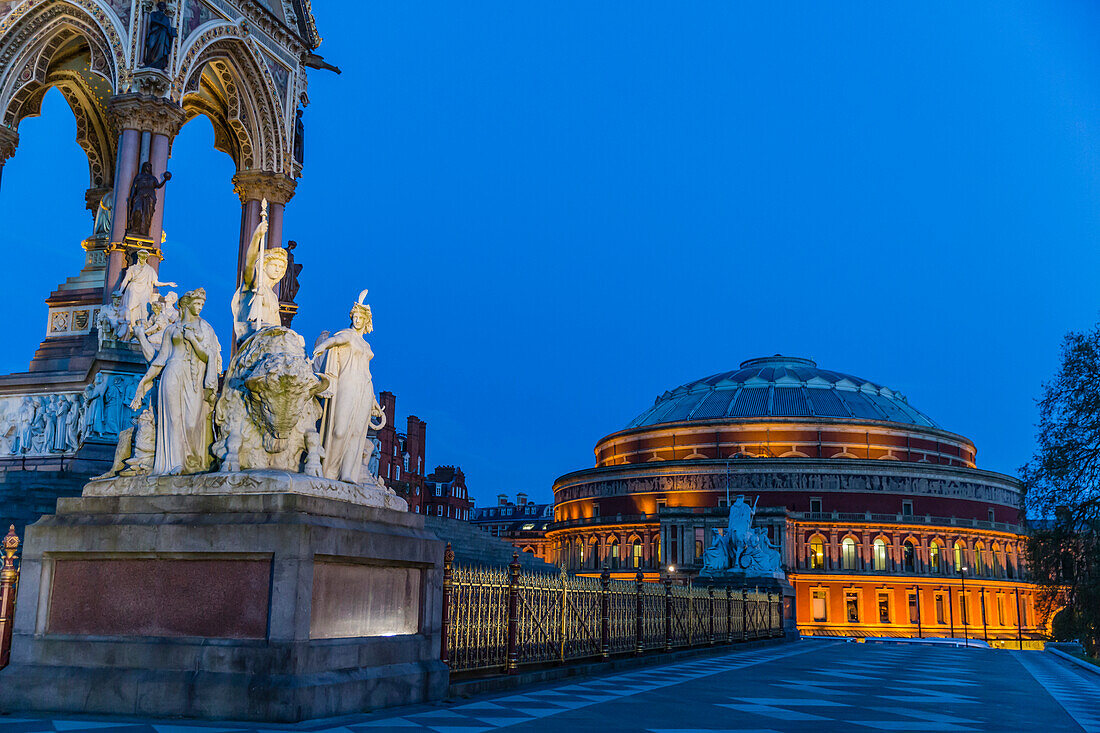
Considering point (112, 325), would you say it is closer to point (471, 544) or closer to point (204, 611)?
point (471, 544)

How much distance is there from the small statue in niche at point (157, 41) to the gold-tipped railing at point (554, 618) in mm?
13580

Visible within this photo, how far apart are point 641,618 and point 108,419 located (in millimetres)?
10784

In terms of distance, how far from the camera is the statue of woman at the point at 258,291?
408 inches

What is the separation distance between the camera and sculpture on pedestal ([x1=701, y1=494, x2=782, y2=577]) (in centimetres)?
3628

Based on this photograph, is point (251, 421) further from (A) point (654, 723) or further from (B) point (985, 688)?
(B) point (985, 688)

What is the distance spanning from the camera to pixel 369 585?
30.9 feet

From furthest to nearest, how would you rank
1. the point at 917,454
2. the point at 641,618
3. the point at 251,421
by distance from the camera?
the point at 917,454, the point at 641,618, the point at 251,421

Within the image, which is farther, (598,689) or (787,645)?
(787,645)

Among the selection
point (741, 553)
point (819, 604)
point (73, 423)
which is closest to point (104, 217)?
point (73, 423)

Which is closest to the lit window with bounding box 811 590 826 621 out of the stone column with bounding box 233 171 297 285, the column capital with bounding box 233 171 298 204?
the stone column with bounding box 233 171 297 285

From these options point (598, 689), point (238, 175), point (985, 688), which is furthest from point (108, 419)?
point (985, 688)

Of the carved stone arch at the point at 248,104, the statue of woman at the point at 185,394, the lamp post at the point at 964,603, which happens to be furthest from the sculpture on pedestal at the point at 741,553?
the lamp post at the point at 964,603

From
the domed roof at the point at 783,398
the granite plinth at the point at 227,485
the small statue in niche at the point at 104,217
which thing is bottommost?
the granite plinth at the point at 227,485

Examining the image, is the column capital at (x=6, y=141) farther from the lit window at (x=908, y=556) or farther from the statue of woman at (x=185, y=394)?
the lit window at (x=908, y=556)
